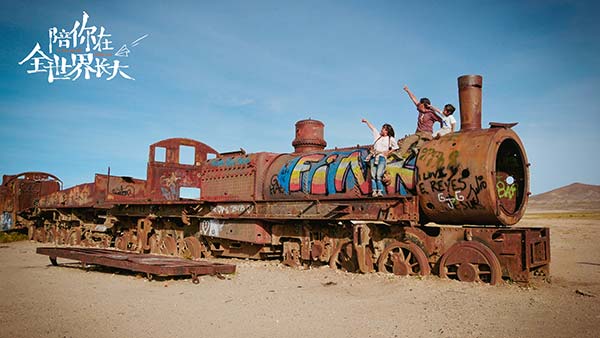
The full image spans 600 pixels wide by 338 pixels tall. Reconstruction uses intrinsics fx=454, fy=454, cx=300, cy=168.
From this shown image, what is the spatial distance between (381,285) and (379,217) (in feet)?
5.43

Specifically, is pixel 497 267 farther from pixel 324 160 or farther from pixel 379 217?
pixel 324 160

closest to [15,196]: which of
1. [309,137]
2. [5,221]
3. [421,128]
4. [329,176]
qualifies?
[5,221]

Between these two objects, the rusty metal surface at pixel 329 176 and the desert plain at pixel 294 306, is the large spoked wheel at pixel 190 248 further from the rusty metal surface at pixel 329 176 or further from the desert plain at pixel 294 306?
the desert plain at pixel 294 306

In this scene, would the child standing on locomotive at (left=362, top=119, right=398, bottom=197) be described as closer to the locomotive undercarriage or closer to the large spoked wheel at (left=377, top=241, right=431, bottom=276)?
the locomotive undercarriage

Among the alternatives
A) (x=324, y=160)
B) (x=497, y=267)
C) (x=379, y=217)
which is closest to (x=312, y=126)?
(x=324, y=160)

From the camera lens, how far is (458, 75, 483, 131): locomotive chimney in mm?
9461

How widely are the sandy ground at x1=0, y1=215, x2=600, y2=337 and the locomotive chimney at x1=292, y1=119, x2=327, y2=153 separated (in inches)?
161

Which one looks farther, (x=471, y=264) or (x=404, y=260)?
(x=404, y=260)

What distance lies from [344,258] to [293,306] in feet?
12.1

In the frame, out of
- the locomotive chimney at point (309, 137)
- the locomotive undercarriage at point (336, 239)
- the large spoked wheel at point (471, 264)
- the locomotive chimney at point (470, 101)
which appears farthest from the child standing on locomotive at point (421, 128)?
the locomotive chimney at point (309, 137)

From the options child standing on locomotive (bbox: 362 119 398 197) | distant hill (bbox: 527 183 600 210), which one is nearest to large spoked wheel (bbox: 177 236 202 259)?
child standing on locomotive (bbox: 362 119 398 197)

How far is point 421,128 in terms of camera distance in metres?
10.2

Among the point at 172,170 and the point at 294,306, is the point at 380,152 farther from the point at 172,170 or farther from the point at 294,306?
the point at 172,170

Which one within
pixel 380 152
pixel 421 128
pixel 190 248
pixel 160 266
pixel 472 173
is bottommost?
pixel 190 248
